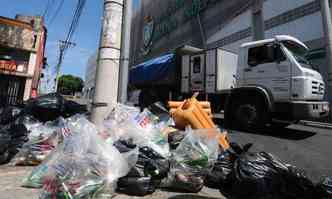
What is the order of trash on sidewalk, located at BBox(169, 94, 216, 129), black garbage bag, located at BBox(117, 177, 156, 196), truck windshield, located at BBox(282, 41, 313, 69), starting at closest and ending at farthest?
black garbage bag, located at BBox(117, 177, 156, 196), trash on sidewalk, located at BBox(169, 94, 216, 129), truck windshield, located at BBox(282, 41, 313, 69)

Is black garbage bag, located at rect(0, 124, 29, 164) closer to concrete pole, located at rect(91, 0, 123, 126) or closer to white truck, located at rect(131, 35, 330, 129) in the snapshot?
concrete pole, located at rect(91, 0, 123, 126)

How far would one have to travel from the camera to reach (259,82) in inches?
261

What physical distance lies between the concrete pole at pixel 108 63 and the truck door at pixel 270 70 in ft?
13.6

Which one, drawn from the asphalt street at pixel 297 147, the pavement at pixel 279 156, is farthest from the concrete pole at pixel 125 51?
the asphalt street at pixel 297 147

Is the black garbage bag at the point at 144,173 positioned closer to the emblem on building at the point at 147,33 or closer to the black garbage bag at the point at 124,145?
the black garbage bag at the point at 124,145

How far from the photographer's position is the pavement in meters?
2.61

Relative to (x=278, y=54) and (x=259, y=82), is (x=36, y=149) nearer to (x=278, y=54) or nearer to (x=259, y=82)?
(x=259, y=82)

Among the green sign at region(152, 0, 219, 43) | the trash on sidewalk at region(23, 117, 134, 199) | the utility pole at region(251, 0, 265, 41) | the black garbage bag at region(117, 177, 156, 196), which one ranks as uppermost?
the green sign at region(152, 0, 219, 43)

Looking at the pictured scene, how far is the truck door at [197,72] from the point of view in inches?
304

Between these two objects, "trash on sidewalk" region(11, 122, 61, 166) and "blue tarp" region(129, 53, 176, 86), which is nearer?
"trash on sidewalk" region(11, 122, 61, 166)

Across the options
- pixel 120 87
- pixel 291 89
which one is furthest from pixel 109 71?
pixel 291 89

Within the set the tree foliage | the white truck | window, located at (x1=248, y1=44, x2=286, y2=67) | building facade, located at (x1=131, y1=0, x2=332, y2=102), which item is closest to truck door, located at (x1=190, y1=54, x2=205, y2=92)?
the white truck

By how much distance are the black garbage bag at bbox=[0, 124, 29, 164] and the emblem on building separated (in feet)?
80.1

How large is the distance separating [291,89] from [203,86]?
2.48 meters
